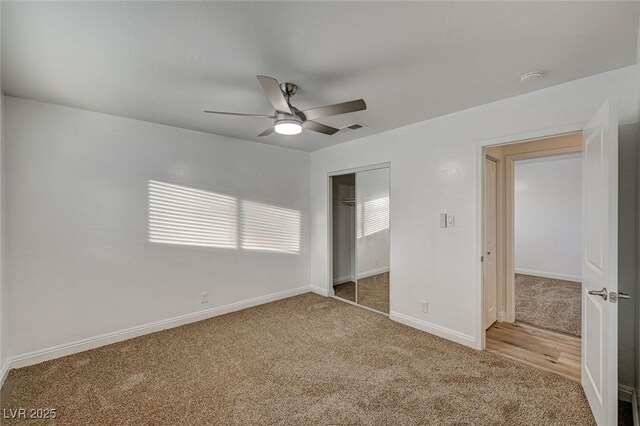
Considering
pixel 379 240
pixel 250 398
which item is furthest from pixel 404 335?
pixel 250 398

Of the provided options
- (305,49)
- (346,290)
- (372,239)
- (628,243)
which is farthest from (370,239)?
(305,49)

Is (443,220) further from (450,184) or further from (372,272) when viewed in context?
(372,272)

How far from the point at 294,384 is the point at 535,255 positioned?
6054 mm

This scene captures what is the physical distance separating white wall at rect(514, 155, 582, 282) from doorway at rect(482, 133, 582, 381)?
0.01 m

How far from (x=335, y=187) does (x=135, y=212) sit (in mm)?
3007

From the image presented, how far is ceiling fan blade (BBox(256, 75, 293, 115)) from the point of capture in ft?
5.69

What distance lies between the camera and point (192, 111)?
2.93 m

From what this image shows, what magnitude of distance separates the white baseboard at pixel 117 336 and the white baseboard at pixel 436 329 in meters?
1.92

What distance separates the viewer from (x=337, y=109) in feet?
6.86

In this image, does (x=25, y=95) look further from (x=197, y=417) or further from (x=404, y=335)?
(x=404, y=335)

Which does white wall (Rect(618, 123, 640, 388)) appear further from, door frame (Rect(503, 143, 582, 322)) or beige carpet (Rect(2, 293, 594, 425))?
door frame (Rect(503, 143, 582, 322))

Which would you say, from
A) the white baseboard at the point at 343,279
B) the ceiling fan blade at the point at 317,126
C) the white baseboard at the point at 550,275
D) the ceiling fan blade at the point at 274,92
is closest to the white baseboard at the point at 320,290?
the white baseboard at the point at 343,279

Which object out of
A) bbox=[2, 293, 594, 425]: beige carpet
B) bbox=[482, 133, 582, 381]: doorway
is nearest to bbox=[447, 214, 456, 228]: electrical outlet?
bbox=[482, 133, 582, 381]: doorway

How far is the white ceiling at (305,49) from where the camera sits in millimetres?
1496
